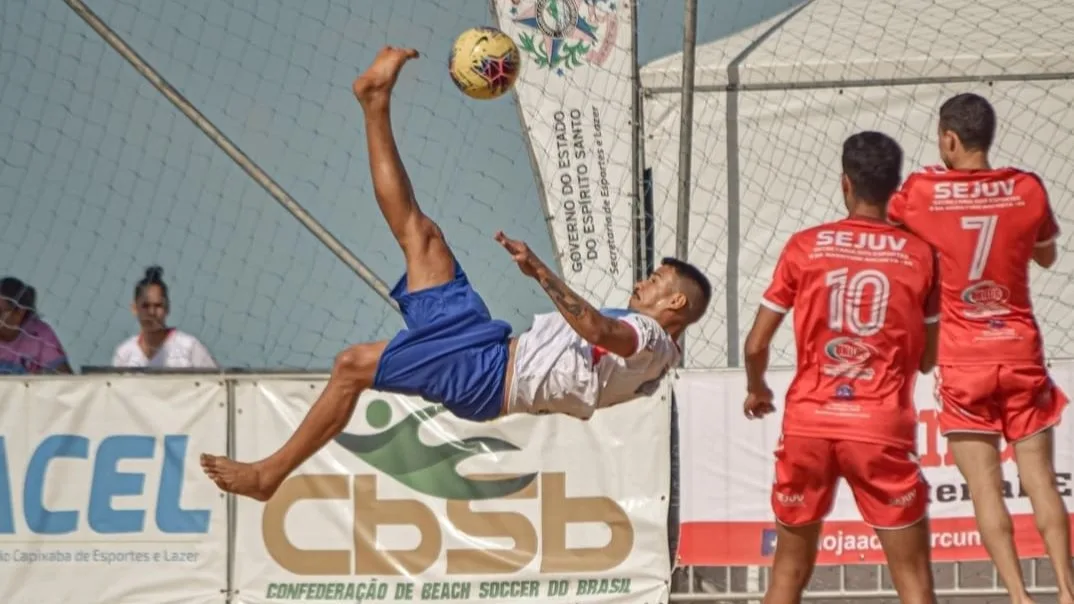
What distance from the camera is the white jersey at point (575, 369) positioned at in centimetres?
712

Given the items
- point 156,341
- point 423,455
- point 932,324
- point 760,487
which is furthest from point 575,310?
point 156,341

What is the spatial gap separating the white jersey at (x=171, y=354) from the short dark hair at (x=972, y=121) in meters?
4.36

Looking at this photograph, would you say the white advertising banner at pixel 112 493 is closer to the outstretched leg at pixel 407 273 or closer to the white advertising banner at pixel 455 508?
the white advertising banner at pixel 455 508

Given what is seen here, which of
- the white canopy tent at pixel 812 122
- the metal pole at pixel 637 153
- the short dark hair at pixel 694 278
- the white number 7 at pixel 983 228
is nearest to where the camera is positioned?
the white number 7 at pixel 983 228

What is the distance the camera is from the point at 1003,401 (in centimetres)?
707

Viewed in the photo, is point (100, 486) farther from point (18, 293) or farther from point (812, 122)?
point (812, 122)

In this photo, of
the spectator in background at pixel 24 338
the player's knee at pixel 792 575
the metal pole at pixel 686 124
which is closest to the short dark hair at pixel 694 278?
the player's knee at pixel 792 575

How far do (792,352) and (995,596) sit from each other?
1756mm

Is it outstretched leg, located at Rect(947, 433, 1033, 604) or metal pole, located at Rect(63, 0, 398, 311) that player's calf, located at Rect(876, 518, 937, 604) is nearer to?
outstretched leg, located at Rect(947, 433, 1033, 604)

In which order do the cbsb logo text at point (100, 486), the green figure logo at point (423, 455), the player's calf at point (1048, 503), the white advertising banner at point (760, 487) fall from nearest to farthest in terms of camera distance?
the player's calf at point (1048, 503) < the white advertising banner at point (760, 487) < the green figure logo at point (423, 455) < the cbsb logo text at point (100, 486)

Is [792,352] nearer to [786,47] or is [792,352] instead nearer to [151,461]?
[786,47]

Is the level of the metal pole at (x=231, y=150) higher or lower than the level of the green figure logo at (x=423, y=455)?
higher

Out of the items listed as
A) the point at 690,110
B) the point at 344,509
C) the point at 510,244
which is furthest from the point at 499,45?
the point at 344,509

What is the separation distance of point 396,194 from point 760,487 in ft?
8.86
